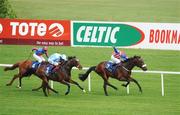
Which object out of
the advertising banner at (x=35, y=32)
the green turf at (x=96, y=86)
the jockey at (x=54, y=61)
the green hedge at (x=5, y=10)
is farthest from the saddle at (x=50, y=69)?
the green hedge at (x=5, y=10)

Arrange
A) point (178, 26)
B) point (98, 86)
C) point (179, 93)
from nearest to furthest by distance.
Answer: point (179, 93)
point (98, 86)
point (178, 26)

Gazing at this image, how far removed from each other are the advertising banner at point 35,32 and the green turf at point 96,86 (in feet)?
4.24

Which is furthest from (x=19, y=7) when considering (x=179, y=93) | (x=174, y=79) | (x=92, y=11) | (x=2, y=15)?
(x=179, y=93)

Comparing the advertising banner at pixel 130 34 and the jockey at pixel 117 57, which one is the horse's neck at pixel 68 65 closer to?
the jockey at pixel 117 57

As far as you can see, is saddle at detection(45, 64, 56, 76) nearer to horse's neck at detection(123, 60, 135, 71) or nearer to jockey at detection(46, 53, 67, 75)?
jockey at detection(46, 53, 67, 75)

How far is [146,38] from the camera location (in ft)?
82.5

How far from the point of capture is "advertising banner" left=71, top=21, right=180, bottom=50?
984 inches

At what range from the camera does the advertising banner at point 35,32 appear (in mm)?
25641

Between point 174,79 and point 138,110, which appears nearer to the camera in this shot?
point 138,110

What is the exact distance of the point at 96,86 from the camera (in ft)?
69.6

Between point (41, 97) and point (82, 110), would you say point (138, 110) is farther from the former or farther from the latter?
point (41, 97)

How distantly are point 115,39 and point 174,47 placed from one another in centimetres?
206

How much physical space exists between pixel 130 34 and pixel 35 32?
344 cm

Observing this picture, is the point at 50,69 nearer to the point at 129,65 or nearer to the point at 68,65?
the point at 68,65
